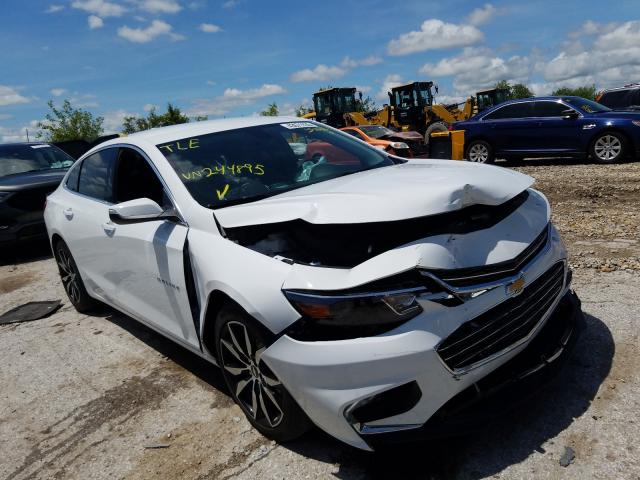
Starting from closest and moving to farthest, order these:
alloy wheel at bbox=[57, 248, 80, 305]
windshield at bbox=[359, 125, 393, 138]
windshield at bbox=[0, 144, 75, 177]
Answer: alloy wheel at bbox=[57, 248, 80, 305]
windshield at bbox=[0, 144, 75, 177]
windshield at bbox=[359, 125, 393, 138]

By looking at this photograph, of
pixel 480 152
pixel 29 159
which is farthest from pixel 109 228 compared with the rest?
pixel 480 152

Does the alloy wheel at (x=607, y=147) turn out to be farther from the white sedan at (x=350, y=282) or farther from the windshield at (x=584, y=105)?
the white sedan at (x=350, y=282)

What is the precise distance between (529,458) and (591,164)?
36.1ft

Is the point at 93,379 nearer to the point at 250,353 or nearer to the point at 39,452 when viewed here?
the point at 39,452

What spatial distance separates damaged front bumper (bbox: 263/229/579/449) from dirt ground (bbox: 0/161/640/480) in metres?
0.31

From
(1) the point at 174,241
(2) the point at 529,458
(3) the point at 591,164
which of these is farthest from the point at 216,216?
(3) the point at 591,164

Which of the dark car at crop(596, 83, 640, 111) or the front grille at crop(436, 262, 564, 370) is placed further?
the dark car at crop(596, 83, 640, 111)

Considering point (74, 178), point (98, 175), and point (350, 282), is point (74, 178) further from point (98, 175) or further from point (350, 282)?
point (350, 282)

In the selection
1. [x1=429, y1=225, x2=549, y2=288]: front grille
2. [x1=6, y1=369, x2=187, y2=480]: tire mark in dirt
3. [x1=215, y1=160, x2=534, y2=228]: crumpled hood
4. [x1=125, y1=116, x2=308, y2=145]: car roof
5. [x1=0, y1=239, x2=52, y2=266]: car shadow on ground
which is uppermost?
[x1=125, y1=116, x2=308, y2=145]: car roof

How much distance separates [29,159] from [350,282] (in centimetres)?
859

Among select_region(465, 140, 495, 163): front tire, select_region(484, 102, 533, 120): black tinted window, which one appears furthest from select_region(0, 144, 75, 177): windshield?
select_region(484, 102, 533, 120): black tinted window

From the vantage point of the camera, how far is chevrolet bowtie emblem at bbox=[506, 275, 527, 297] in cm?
237

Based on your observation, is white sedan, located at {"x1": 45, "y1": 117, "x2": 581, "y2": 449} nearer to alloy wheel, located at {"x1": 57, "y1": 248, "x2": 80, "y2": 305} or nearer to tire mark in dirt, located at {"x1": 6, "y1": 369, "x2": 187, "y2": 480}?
tire mark in dirt, located at {"x1": 6, "y1": 369, "x2": 187, "y2": 480}

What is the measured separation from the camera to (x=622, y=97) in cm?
1609
